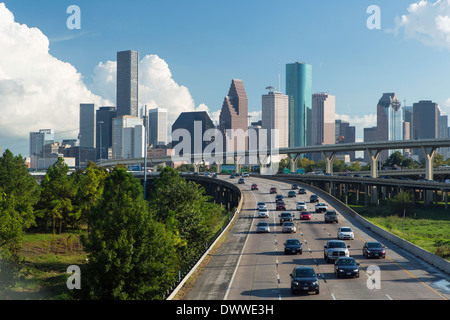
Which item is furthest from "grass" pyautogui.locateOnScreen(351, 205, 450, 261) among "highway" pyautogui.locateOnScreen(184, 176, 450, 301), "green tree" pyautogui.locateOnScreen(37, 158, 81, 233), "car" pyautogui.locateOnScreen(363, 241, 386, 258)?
"green tree" pyautogui.locateOnScreen(37, 158, 81, 233)

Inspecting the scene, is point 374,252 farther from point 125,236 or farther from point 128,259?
point 128,259

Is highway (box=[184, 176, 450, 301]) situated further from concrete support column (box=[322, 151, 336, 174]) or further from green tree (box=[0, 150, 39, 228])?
concrete support column (box=[322, 151, 336, 174])

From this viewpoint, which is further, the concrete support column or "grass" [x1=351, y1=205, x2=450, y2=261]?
the concrete support column

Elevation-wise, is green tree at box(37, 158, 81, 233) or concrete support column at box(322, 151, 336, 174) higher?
concrete support column at box(322, 151, 336, 174)

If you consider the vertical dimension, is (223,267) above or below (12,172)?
below

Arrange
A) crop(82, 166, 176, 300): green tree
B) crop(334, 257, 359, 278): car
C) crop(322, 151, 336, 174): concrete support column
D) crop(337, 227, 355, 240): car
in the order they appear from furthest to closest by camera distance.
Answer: crop(322, 151, 336, 174): concrete support column → crop(337, 227, 355, 240): car → crop(334, 257, 359, 278): car → crop(82, 166, 176, 300): green tree

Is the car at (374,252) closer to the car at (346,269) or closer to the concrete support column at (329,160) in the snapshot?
the car at (346,269)
